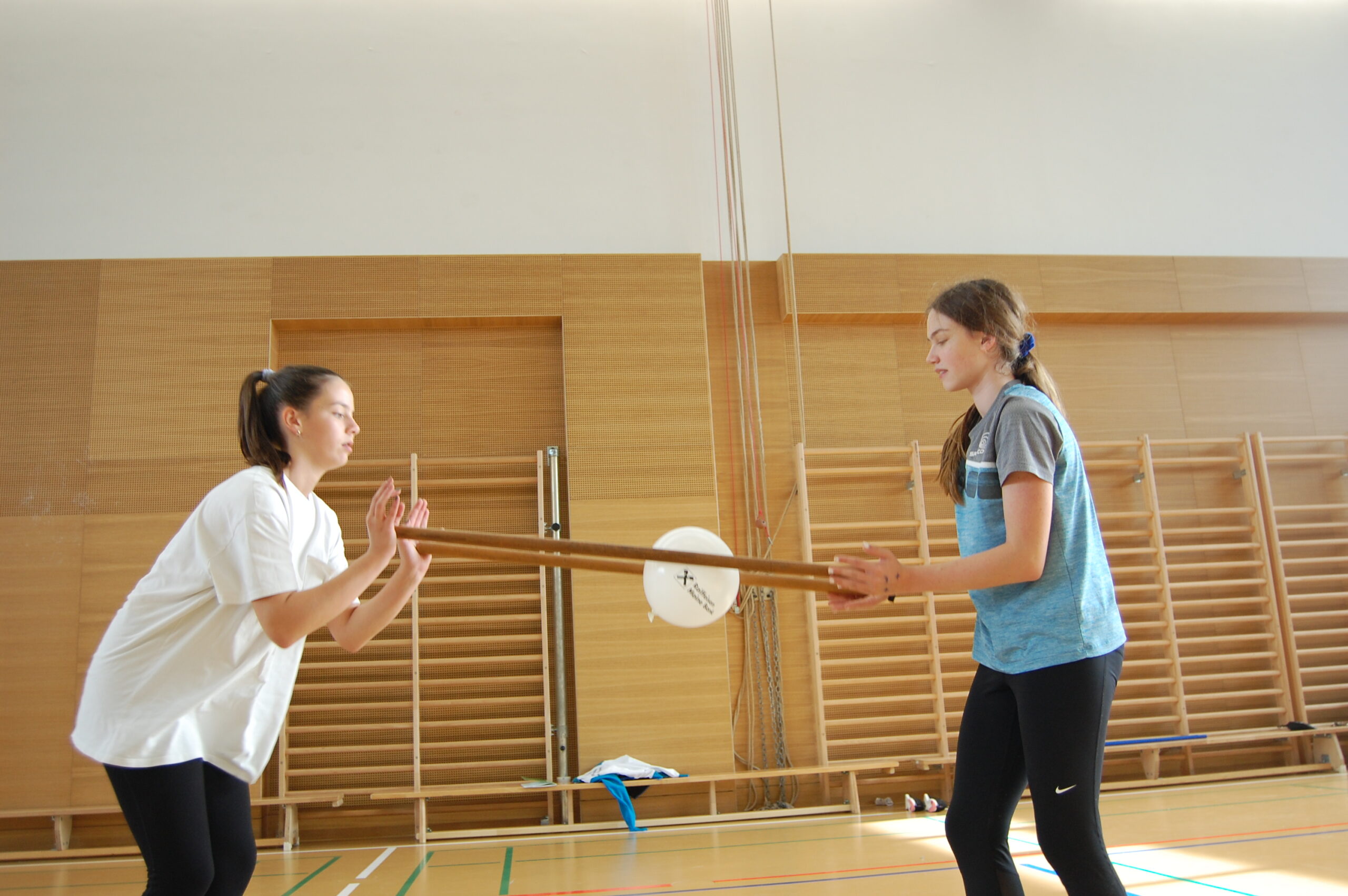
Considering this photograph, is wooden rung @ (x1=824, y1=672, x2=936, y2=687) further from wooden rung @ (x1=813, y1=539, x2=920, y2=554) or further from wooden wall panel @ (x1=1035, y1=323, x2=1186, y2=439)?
wooden wall panel @ (x1=1035, y1=323, x2=1186, y2=439)

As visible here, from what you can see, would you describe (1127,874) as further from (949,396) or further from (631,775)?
(949,396)

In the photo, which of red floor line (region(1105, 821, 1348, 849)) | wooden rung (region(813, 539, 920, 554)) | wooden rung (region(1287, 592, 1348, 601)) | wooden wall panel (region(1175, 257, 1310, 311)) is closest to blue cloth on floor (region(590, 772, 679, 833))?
wooden rung (region(813, 539, 920, 554))

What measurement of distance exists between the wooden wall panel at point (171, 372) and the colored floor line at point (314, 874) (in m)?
1.93

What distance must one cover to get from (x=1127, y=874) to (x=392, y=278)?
4.27 meters

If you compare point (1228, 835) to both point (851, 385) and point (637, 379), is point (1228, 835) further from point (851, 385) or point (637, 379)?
point (637, 379)

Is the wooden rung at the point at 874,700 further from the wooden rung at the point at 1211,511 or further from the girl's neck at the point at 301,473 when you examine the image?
the girl's neck at the point at 301,473

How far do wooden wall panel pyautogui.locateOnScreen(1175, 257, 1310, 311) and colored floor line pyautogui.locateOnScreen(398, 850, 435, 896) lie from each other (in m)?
5.10

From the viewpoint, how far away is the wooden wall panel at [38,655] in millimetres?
4336

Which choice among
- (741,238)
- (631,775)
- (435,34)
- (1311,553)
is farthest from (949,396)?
(435,34)

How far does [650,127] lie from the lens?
5488 millimetres

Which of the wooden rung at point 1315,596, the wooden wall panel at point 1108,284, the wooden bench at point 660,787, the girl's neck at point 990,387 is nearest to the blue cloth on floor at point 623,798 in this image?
the wooden bench at point 660,787

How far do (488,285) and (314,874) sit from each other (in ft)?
9.74

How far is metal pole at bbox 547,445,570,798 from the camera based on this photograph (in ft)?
14.9

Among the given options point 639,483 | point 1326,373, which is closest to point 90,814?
point 639,483
